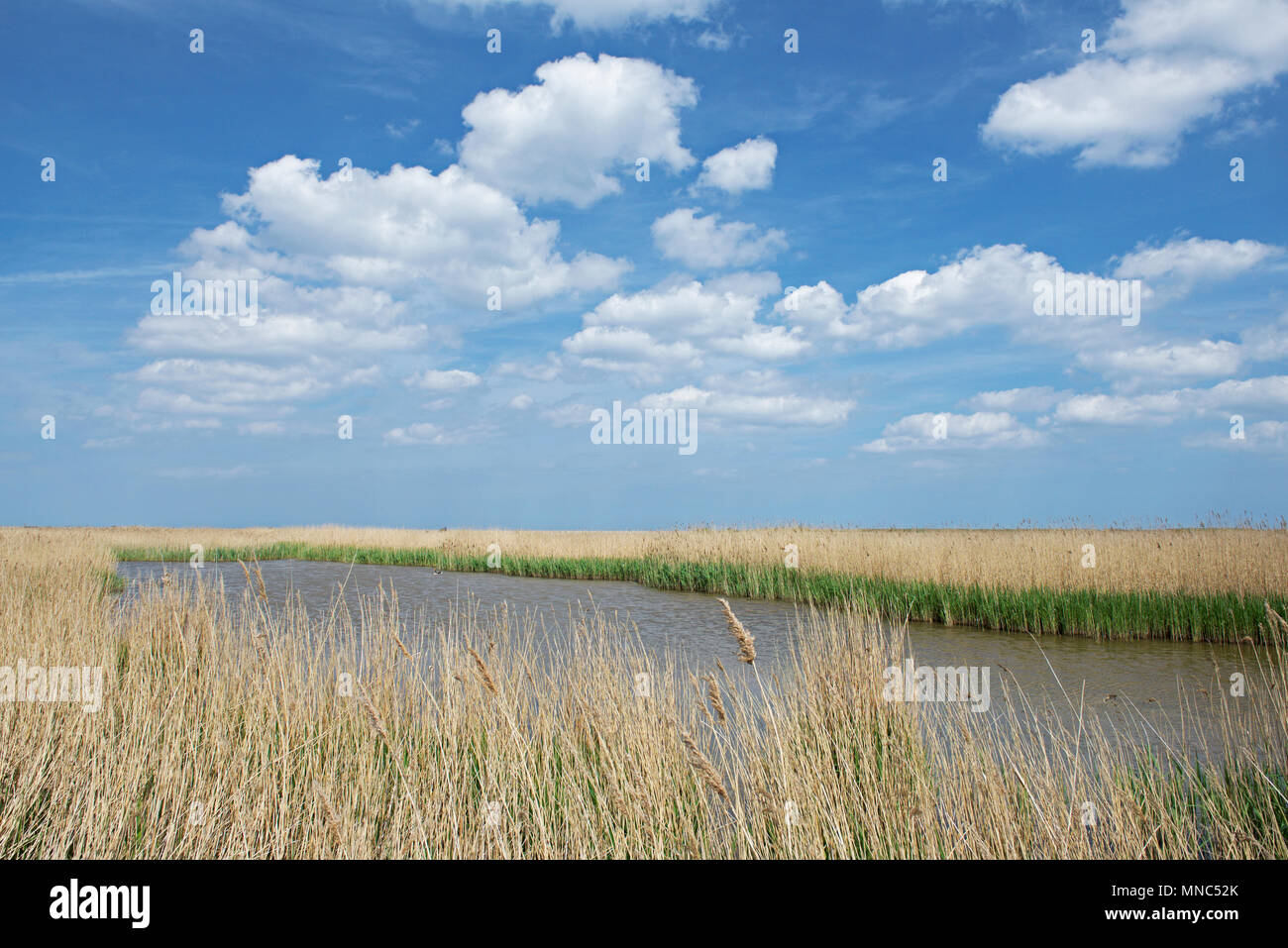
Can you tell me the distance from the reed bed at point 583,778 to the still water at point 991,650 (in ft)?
1.56

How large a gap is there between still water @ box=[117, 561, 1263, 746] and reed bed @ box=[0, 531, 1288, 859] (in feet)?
1.56

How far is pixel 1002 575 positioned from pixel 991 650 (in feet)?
11.1

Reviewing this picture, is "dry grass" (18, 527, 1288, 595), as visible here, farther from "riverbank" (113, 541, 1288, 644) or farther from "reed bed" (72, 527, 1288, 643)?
"riverbank" (113, 541, 1288, 644)

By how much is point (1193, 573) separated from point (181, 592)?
1463 centimetres

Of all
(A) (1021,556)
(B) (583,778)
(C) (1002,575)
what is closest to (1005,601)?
(C) (1002,575)

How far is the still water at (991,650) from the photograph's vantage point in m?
7.13

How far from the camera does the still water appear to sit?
23.4ft

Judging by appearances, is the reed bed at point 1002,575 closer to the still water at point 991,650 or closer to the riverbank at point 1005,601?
the riverbank at point 1005,601

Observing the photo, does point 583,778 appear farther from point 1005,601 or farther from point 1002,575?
point 1002,575

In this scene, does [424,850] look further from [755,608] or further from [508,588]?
[508,588]

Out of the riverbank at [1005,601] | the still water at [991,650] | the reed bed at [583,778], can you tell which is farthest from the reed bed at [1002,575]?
the reed bed at [583,778]

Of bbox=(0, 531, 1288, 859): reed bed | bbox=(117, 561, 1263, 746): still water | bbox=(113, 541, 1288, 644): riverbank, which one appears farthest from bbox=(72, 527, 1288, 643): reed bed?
bbox=(0, 531, 1288, 859): reed bed

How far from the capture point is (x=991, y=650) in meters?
10.4
